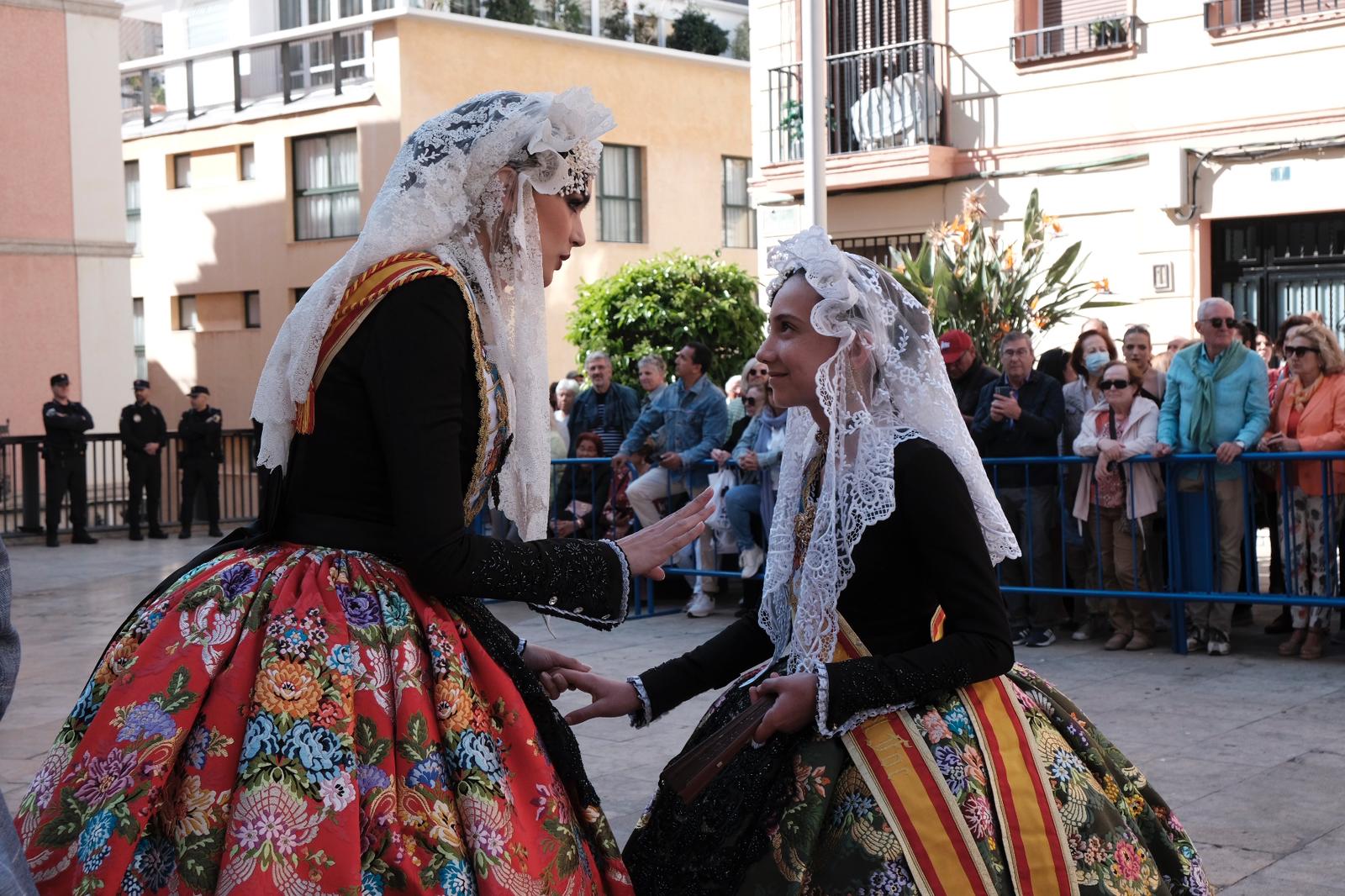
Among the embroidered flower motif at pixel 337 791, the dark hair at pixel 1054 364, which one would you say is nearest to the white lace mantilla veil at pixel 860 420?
the embroidered flower motif at pixel 337 791

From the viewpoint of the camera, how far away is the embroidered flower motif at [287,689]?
2322mm

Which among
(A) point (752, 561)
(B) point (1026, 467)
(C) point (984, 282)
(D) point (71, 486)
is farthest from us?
(D) point (71, 486)

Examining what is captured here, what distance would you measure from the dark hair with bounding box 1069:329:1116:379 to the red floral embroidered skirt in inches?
284

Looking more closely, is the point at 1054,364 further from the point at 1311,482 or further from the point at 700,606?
the point at 700,606

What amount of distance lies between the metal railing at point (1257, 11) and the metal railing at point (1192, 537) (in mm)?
6477

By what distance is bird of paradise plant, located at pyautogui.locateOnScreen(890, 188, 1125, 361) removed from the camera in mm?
10367

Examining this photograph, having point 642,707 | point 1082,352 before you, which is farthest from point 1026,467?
point 642,707

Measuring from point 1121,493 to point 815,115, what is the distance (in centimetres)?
462

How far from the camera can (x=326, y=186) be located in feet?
79.4

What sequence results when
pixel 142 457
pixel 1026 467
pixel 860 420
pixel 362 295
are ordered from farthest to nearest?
1. pixel 142 457
2. pixel 1026 467
3. pixel 860 420
4. pixel 362 295

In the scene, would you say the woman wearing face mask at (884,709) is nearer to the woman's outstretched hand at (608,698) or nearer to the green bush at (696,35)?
the woman's outstretched hand at (608,698)

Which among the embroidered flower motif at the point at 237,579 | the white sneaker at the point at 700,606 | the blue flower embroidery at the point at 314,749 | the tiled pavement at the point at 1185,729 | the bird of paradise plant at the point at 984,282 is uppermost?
the bird of paradise plant at the point at 984,282

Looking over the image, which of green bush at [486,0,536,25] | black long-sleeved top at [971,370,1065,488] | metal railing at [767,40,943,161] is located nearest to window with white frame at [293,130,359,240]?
green bush at [486,0,536,25]

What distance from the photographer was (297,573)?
2461mm
